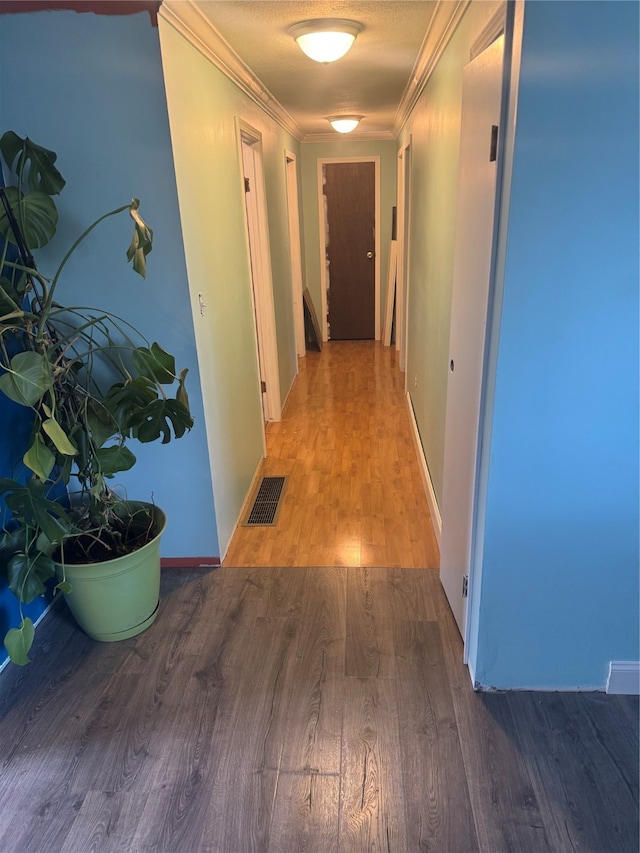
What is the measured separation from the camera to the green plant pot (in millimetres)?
1961

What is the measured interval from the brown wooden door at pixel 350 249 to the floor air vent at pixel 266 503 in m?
3.65

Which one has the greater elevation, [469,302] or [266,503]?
[469,302]

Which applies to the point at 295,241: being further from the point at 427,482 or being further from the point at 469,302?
the point at 469,302

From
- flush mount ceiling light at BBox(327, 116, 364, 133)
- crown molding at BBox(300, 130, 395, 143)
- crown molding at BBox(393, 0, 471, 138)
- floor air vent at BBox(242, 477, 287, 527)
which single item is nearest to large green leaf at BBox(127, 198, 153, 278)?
crown molding at BBox(393, 0, 471, 138)

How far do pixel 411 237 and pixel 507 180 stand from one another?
2.74 m

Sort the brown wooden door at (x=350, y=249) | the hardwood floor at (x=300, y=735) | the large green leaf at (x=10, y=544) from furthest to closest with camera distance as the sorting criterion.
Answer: the brown wooden door at (x=350, y=249) < the large green leaf at (x=10, y=544) < the hardwood floor at (x=300, y=735)

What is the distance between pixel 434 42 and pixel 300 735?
2739mm

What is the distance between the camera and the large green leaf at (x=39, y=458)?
1637 mm

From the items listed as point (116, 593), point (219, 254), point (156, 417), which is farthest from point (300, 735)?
point (219, 254)

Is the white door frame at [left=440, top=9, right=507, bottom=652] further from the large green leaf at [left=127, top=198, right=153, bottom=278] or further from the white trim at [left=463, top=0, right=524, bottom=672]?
the large green leaf at [left=127, top=198, right=153, bottom=278]

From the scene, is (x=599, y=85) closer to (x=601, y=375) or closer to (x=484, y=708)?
(x=601, y=375)

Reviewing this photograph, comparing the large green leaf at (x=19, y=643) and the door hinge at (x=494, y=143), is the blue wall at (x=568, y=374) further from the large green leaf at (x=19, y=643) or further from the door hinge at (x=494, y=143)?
the large green leaf at (x=19, y=643)

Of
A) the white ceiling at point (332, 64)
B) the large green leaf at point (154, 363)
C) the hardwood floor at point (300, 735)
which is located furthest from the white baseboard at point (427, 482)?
the white ceiling at point (332, 64)

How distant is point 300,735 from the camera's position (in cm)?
169
